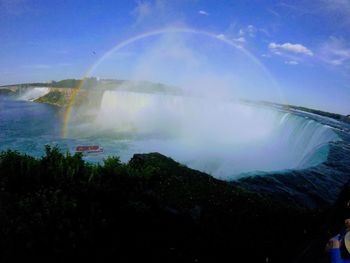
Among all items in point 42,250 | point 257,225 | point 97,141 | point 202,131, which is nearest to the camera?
point 42,250

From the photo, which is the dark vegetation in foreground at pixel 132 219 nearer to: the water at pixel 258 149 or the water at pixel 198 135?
the water at pixel 258 149

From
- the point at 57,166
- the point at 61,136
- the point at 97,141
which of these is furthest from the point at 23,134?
the point at 57,166

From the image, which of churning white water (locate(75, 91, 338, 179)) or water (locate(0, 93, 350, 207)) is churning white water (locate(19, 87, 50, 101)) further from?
water (locate(0, 93, 350, 207))

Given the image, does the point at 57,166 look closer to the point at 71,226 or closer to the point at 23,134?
the point at 71,226

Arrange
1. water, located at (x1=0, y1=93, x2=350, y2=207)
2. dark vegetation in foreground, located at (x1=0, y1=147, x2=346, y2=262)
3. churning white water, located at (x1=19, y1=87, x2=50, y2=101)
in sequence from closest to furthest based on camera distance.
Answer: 1. dark vegetation in foreground, located at (x1=0, y1=147, x2=346, y2=262)
2. water, located at (x1=0, y1=93, x2=350, y2=207)
3. churning white water, located at (x1=19, y1=87, x2=50, y2=101)

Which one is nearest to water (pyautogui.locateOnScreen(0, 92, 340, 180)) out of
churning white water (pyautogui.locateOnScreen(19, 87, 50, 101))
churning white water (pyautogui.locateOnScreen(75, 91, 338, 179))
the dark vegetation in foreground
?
churning white water (pyautogui.locateOnScreen(75, 91, 338, 179))

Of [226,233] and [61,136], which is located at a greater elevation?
[226,233]
